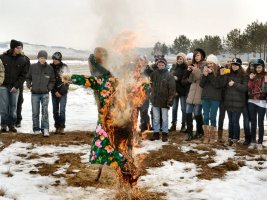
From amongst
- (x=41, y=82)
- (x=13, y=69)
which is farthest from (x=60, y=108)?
(x=13, y=69)

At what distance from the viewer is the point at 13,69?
11.0m

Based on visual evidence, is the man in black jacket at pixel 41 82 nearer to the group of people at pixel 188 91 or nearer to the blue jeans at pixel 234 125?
the group of people at pixel 188 91

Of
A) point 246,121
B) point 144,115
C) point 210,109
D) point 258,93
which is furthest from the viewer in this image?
point 144,115

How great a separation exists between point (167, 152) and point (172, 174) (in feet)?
5.51

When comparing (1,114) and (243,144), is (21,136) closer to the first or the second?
(1,114)

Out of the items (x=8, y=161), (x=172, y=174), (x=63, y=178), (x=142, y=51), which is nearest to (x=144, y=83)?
(x=142, y=51)

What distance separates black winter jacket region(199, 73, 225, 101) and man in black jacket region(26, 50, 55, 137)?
14.0 ft

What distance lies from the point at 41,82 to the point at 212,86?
4.72 m

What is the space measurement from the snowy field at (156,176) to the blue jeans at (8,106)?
167 cm

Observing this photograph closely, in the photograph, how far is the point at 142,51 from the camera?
6289mm

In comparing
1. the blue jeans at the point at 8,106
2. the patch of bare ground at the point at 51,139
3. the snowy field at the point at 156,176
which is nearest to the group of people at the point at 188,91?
the blue jeans at the point at 8,106

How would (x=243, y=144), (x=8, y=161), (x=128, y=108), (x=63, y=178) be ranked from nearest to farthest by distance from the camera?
(x=128, y=108) → (x=63, y=178) → (x=8, y=161) → (x=243, y=144)

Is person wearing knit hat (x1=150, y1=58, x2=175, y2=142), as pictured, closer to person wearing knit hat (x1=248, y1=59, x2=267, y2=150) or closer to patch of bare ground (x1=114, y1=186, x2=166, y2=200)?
person wearing knit hat (x1=248, y1=59, x2=267, y2=150)

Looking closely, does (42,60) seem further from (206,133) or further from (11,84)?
(206,133)
